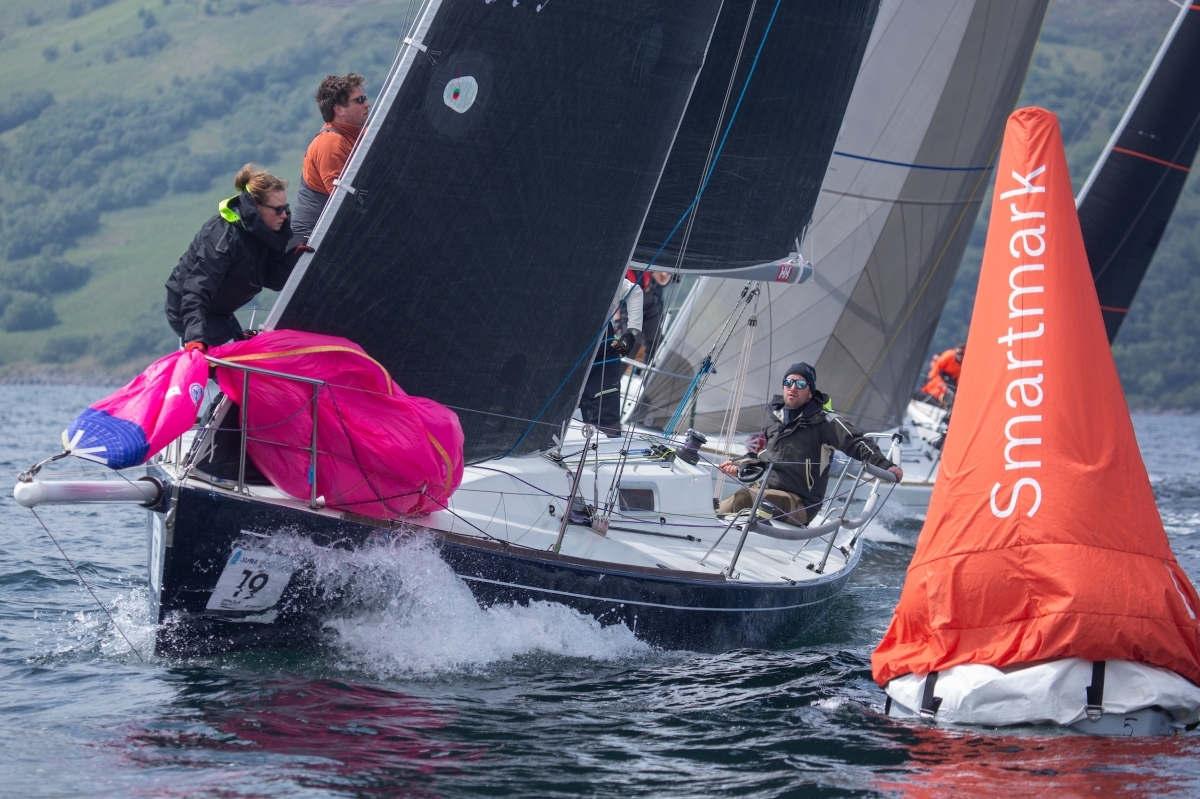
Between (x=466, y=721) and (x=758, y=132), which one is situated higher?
(x=758, y=132)

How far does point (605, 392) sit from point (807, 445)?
1.66m

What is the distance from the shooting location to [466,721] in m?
4.80

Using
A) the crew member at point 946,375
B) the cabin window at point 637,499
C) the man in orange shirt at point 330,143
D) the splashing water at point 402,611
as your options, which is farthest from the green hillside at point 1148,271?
the splashing water at point 402,611

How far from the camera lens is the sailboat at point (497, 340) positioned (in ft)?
17.3

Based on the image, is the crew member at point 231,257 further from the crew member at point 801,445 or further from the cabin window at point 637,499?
the crew member at point 801,445

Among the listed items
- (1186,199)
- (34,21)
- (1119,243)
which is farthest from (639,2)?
(34,21)

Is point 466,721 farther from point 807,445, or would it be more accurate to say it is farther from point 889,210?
point 889,210

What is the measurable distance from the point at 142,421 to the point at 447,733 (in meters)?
1.71

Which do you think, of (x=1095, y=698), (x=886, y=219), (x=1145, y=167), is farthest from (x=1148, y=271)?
(x=1095, y=698)

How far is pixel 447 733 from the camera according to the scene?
4.63 m

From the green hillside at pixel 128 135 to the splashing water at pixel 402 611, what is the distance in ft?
160

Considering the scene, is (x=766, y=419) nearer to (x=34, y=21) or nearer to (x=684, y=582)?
(x=684, y=582)

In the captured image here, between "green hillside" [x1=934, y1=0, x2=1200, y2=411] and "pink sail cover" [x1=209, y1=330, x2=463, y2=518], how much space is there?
49.0 meters

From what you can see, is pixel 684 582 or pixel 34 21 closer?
pixel 684 582
